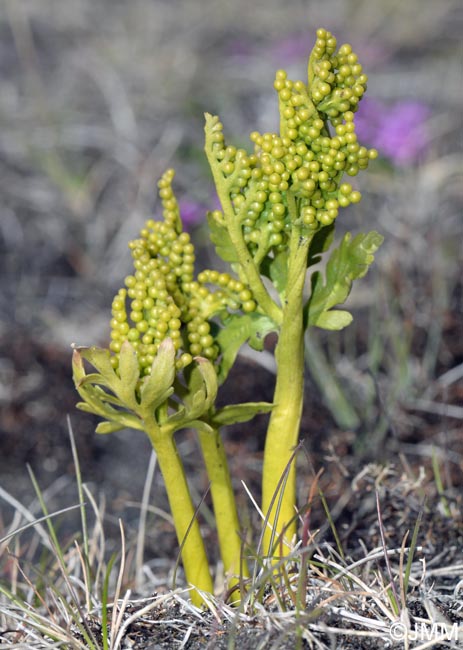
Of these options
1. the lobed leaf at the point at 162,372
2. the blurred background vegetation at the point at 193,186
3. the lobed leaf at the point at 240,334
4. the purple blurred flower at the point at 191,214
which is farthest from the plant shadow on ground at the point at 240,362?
the lobed leaf at the point at 162,372

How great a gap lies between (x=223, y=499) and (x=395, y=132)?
94.3 inches

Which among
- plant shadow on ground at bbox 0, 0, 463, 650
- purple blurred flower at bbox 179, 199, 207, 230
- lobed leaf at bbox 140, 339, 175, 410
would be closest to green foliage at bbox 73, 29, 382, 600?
lobed leaf at bbox 140, 339, 175, 410

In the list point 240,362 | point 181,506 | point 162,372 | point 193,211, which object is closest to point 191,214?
point 193,211

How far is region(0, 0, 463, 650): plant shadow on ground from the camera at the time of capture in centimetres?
162

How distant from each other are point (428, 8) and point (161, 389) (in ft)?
16.8

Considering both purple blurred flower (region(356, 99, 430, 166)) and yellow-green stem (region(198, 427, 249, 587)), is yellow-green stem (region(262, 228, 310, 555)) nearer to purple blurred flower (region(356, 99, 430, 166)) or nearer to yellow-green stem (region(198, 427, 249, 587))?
yellow-green stem (region(198, 427, 249, 587))

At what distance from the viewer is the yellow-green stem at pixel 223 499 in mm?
1624

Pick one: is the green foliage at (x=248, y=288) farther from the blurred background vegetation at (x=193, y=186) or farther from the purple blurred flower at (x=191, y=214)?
the purple blurred flower at (x=191, y=214)

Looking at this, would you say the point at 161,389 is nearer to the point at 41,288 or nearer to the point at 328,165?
the point at 328,165

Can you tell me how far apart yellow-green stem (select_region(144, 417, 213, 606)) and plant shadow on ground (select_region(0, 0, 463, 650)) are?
8 centimetres

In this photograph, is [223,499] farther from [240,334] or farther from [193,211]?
[193,211]

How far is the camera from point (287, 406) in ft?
5.16

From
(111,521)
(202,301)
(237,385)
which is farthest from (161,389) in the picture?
(237,385)

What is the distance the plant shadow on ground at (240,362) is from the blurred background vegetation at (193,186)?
0.5 inches
